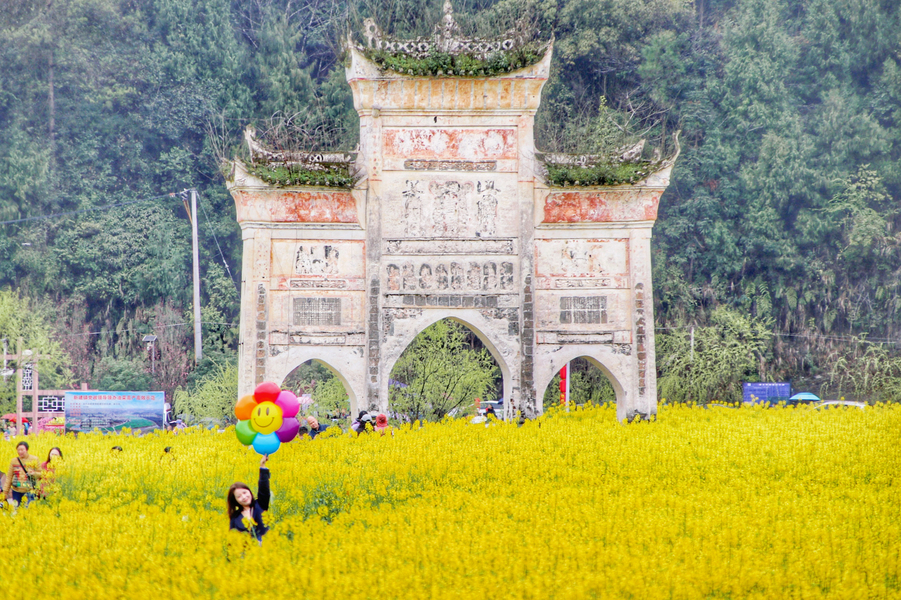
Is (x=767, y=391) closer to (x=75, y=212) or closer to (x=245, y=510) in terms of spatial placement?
(x=245, y=510)

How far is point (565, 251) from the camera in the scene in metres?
18.3

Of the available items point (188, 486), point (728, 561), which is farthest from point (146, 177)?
point (728, 561)

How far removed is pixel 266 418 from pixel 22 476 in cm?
360

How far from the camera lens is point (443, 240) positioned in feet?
59.1

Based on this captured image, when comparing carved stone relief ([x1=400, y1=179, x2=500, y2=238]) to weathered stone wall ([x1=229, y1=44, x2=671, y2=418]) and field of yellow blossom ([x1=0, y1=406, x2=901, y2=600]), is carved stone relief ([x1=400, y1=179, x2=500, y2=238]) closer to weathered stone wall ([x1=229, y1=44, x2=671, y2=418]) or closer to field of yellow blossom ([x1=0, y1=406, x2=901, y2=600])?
weathered stone wall ([x1=229, y1=44, x2=671, y2=418])

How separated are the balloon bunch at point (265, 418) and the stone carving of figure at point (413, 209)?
7.01 metres

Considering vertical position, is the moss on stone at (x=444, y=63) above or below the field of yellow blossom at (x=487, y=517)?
above


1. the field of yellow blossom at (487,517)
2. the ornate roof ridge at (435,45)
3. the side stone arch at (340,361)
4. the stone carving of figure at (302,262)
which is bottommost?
the field of yellow blossom at (487,517)

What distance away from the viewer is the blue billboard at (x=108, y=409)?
22359 mm

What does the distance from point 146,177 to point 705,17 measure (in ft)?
82.8

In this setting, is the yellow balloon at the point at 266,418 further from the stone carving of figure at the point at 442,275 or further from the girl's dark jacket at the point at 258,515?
the stone carving of figure at the point at 442,275

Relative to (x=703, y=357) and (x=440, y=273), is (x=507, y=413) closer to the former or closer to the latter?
(x=440, y=273)

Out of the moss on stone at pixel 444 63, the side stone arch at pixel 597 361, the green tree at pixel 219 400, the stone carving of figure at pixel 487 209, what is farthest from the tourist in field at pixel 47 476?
the green tree at pixel 219 400

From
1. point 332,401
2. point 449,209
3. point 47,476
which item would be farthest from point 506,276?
point 332,401
